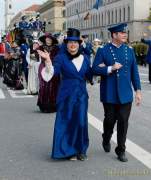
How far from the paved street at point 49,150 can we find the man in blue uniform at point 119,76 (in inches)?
15.3

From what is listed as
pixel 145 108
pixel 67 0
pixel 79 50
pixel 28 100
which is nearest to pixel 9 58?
pixel 28 100

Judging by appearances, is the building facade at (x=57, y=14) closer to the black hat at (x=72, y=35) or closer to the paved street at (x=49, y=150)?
the paved street at (x=49, y=150)

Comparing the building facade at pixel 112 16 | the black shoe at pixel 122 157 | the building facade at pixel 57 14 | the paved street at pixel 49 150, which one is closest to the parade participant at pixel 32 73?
the paved street at pixel 49 150

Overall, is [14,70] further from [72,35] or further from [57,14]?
[57,14]

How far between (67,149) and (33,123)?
133 inches

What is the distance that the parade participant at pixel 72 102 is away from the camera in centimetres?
676

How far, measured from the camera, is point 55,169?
21.1 ft

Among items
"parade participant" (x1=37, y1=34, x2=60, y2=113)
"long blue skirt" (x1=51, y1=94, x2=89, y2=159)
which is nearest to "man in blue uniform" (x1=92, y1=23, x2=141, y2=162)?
"long blue skirt" (x1=51, y1=94, x2=89, y2=159)

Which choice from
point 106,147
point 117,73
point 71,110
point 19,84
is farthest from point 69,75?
point 19,84

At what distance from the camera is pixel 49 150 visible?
754 cm

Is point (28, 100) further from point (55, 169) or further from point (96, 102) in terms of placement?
point (55, 169)

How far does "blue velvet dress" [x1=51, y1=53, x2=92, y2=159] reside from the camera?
676cm

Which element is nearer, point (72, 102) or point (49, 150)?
point (72, 102)

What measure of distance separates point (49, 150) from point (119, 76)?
4.86ft
